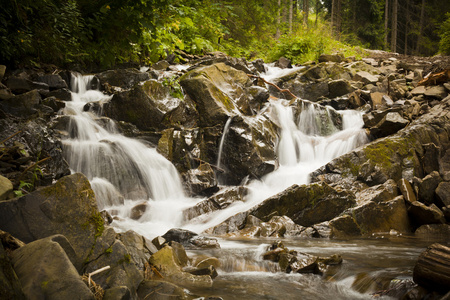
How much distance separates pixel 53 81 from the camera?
991 centimetres

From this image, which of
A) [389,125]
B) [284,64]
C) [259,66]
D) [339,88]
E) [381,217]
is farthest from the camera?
[284,64]

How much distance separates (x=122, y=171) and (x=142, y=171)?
0.52 meters

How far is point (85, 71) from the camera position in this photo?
1184 centimetres

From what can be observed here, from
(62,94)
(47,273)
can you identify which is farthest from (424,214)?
(62,94)

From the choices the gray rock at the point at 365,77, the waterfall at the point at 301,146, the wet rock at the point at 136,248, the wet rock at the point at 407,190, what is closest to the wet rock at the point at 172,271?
the wet rock at the point at 136,248

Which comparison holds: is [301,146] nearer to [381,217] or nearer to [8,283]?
[381,217]

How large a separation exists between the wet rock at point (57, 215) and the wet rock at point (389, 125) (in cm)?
951

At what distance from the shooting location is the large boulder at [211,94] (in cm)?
1023

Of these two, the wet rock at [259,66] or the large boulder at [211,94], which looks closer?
the large boulder at [211,94]

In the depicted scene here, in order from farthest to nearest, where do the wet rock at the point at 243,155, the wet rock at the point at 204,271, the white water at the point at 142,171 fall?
the wet rock at the point at 243,155 < the white water at the point at 142,171 < the wet rock at the point at 204,271

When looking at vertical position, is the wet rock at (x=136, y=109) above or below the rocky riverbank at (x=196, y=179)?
above

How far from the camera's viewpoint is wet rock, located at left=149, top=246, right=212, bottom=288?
4234 millimetres

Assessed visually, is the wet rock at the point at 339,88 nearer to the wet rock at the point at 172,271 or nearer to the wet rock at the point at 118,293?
the wet rock at the point at 172,271

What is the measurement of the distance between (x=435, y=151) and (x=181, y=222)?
734 cm
